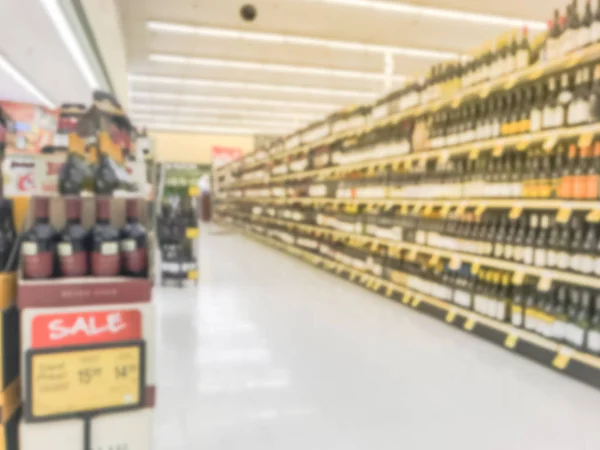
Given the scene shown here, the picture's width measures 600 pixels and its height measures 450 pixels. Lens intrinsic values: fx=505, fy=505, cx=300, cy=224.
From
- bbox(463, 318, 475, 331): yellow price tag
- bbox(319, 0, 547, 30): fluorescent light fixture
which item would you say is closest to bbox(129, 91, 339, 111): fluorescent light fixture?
bbox(319, 0, 547, 30): fluorescent light fixture

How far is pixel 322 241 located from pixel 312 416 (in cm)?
571

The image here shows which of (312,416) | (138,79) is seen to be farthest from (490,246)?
(138,79)

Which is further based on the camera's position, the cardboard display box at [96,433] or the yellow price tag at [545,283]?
the yellow price tag at [545,283]

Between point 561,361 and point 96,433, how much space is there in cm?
295

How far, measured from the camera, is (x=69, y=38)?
6.57 meters

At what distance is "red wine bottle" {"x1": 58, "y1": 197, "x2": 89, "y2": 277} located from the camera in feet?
5.88

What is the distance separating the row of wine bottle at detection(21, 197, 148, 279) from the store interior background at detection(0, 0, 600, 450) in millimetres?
1057

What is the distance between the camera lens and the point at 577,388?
319 cm

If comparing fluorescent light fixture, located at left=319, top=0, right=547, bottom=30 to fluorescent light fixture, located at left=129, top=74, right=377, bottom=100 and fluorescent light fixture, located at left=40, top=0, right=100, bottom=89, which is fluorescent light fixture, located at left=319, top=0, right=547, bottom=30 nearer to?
fluorescent light fixture, located at left=40, top=0, right=100, bottom=89

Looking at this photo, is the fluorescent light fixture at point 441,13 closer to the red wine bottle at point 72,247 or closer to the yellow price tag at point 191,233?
the yellow price tag at point 191,233

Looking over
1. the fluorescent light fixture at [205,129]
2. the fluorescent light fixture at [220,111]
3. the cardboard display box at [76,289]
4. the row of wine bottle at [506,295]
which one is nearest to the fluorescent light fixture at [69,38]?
the cardboard display box at [76,289]

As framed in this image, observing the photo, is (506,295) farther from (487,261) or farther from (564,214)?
(564,214)

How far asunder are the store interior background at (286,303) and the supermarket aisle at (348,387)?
1 cm

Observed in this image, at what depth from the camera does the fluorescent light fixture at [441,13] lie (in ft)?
27.3
